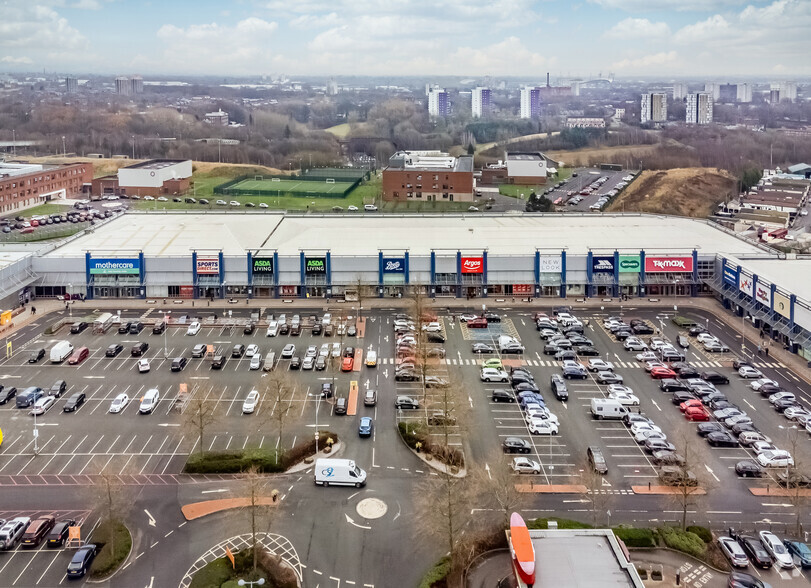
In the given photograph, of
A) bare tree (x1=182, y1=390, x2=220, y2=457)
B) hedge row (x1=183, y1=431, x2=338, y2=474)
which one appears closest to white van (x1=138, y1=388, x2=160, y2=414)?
bare tree (x1=182, y1=390, x2=220, y2=457)

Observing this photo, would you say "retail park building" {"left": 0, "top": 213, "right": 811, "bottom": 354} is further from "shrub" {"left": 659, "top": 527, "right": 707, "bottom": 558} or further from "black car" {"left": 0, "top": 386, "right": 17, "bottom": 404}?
"shrub" {"left": 659, "top": 527, "right": 707, "bottom": 558}

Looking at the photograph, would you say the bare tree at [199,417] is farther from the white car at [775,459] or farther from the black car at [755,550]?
the white car at [775,459]

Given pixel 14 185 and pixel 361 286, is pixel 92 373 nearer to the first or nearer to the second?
pixel 361 286

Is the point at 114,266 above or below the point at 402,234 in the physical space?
below

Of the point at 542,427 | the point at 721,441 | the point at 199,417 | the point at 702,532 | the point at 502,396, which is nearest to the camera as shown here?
the point at 702,532

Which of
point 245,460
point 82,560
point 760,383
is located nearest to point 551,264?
point 760,383

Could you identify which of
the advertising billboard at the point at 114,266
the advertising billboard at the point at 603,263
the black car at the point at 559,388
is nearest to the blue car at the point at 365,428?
the black car at the point at 559,388

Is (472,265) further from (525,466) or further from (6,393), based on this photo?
(6,393)
